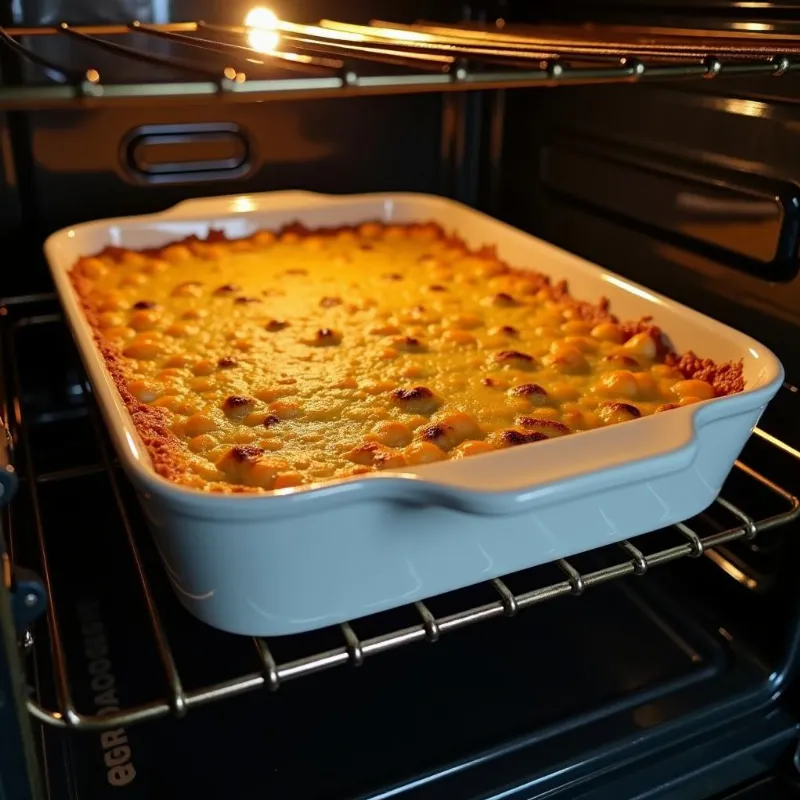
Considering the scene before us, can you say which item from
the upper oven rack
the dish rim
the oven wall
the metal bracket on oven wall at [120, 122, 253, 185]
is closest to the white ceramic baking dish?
the dish rim

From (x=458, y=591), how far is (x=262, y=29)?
605 millimetres

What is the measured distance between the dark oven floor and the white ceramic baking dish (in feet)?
0.23

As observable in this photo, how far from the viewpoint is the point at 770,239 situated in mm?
782

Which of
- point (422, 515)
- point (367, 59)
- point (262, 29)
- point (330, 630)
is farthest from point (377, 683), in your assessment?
point (262, 29)

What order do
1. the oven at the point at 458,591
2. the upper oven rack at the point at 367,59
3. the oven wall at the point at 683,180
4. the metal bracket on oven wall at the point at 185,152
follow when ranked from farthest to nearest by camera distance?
the metal bracket on oven wall at the point at 185,152, the oven wall at the point at 683,180, the oven at the point at 458,591, the upper oven rack at the point at 367,59

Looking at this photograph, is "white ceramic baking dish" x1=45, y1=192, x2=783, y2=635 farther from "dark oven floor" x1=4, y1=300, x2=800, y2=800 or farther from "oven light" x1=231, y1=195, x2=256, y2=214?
"oven light" x1=231, y1=195, x2=256, y2=214

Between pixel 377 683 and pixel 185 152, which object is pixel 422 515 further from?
pixel 185 152

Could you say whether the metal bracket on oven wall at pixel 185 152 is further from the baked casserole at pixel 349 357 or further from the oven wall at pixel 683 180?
the oven wall at pixel 683 180

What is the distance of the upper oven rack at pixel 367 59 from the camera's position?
1.60 ft

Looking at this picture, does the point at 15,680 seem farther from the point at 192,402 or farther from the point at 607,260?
the point at 607,260

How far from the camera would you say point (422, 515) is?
583mm

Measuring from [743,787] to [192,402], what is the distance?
61 cm

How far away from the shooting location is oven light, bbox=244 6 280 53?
78 centimetres

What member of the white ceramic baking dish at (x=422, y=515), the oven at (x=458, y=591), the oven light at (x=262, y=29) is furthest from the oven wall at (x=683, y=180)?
the oven light at (x=262, y=29)
